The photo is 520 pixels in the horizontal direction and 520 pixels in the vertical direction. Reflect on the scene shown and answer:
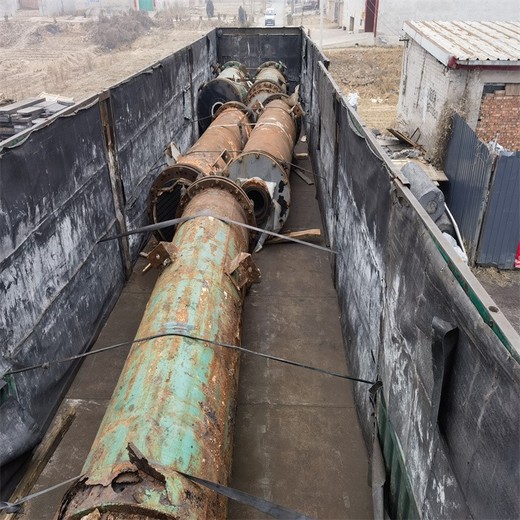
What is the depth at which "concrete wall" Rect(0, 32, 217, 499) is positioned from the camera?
444 centimetres

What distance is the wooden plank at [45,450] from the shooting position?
438cm

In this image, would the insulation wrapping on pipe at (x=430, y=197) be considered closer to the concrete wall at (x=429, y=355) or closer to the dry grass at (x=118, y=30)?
the concrete wall at (x=429, y=355)

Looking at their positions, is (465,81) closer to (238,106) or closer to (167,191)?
(238,106)

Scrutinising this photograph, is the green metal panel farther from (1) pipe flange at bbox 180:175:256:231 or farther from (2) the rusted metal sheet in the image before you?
(2) the rusted metal sheet

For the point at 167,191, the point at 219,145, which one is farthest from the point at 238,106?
the point at 167,191

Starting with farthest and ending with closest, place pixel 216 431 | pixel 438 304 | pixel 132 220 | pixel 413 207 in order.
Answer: pixel 132 220 < pixel 216 431 < pixel 413 207 < pixel 438 304

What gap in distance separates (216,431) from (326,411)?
1751 millimetres

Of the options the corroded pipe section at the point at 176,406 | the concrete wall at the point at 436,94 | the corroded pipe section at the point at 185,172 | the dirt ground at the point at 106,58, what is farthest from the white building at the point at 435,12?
the corroded pipe section at the point at 176,406

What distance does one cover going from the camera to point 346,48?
33656mm

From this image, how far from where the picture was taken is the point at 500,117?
1220 centimetres

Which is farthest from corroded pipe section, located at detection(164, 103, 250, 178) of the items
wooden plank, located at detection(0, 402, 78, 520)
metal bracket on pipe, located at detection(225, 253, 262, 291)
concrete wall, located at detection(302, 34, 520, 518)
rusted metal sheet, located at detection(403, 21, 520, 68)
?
rusted metal sheet, located at detection(403, 21, 520, 68)

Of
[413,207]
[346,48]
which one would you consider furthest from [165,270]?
[346,48]

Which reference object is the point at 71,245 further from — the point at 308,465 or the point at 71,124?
the point at 308,465

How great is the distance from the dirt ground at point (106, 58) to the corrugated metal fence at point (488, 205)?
28.1ft
